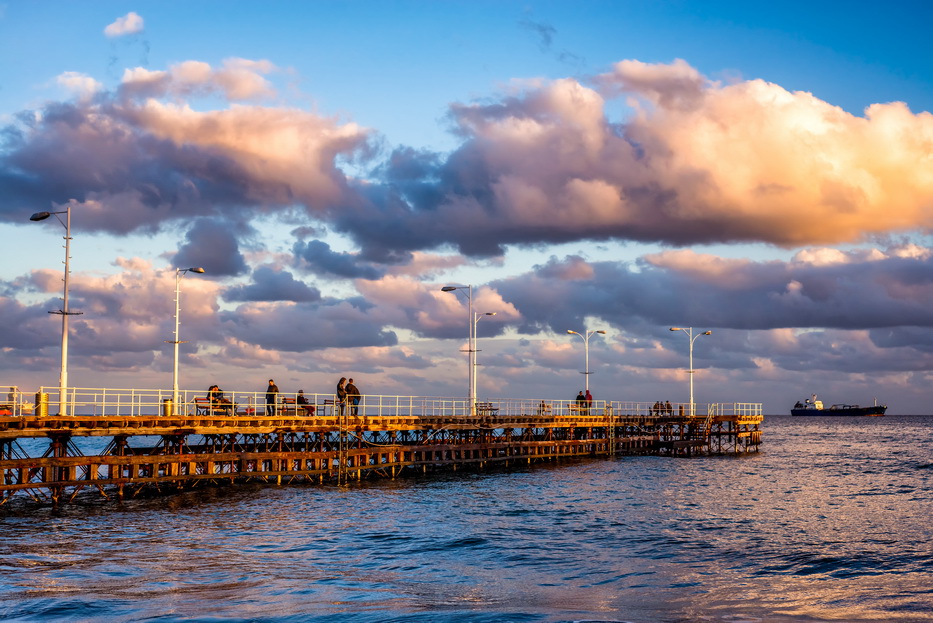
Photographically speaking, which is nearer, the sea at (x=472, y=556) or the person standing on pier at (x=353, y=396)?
the sea at (x=472, y=556)

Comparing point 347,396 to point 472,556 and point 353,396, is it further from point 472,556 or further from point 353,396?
point 472,556

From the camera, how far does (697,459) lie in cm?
7875

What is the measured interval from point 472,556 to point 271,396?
2581 cm

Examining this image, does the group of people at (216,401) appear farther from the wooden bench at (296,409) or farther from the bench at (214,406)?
the wooden bench at (296,409)

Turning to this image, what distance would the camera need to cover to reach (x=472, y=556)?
87.8 feet

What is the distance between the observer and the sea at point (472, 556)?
19.2 m

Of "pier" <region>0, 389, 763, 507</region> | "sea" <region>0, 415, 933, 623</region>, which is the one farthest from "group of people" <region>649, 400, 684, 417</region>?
"sea" <region>0, 415, 933, 623</region>

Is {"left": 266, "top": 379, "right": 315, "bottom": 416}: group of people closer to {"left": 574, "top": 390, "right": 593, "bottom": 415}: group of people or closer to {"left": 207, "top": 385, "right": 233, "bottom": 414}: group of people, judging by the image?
{"left": 207, "top": 385, "right": 233, "bottom": 414}: group of people

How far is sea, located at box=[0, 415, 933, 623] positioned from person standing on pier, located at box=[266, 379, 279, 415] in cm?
483

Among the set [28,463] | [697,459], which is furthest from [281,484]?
[697,459]

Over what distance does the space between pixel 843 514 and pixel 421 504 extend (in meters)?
18.8

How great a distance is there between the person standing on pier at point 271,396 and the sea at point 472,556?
4.83 metres

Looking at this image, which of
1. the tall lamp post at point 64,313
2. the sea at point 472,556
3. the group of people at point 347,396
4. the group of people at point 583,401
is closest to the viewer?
the sea at point 472,556

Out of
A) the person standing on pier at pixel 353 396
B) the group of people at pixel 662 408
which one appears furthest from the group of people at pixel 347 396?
the group of people at pixel 662 408
